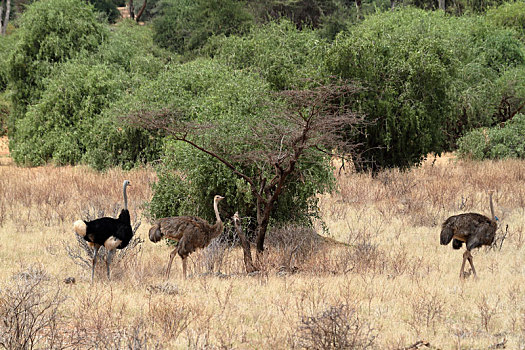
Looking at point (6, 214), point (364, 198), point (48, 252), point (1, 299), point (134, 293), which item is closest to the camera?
point (1, 299)

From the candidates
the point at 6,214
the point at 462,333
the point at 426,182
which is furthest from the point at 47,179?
the point at 462,333

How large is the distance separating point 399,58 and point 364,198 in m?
5.60

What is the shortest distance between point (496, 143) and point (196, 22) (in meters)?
27.5

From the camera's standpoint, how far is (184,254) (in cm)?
948

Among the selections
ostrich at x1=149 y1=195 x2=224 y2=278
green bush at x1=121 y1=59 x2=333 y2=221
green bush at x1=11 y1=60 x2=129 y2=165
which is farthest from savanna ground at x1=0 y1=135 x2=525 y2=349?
green bush at x1=11 y1=60 x2=129 y2=165

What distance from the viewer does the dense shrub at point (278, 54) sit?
20.8m

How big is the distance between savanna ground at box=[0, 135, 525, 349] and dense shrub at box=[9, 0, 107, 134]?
1221cm

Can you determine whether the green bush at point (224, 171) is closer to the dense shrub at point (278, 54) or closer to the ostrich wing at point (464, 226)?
the ostrich wing at point (464, 226)

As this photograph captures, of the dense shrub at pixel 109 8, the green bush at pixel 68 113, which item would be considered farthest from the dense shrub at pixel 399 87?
the dense shrub at pixel 109 8

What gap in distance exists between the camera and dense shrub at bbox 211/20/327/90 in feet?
68.1

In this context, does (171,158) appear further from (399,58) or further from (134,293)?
(399,58)

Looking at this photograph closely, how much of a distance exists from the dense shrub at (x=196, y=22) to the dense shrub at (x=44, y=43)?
1302cm

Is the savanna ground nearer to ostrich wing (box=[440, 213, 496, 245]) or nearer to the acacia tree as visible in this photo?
ostrich wing (box=[440, 213, 496, 245])

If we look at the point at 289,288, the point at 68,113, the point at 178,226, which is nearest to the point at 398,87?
the point at 68,113
